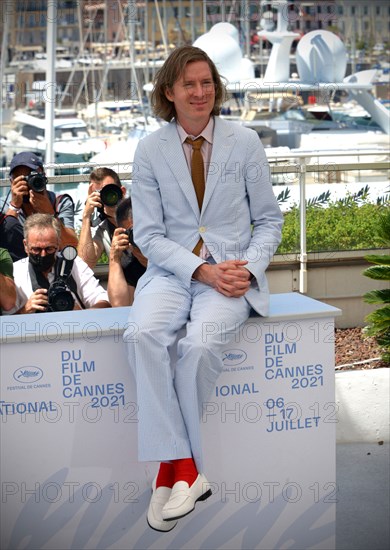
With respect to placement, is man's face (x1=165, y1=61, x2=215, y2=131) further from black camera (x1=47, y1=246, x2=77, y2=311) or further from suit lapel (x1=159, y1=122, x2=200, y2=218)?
black camera (x1=47, y1=246, x2=77, y2=311)

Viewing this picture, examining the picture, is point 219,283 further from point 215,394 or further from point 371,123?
point 371,123

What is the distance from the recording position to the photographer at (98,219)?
7.16 meters

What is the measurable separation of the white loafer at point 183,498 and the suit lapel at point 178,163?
110cm

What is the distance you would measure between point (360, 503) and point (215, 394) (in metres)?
1.45

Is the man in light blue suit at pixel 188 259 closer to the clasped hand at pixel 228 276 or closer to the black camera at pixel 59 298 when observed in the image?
the clasped hand at pixel 228 276

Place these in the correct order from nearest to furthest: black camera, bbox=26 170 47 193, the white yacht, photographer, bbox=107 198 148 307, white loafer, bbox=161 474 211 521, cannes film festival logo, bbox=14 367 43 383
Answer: white loafer, bbox=161 474 211 521
cannes film festival logo, bbox=14 367 43 383
photographer, bbox=107 198 148 307
black camera, bbox=26 170 47 193
the white yacht

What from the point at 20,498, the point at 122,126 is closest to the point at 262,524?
the point at 20,498

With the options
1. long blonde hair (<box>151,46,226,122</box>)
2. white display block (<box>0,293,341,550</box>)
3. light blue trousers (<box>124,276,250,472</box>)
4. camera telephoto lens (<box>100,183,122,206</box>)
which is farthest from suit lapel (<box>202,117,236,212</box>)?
camera telephoto lens (<box>100,183,122,206</box>)

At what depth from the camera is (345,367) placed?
7.97 meters

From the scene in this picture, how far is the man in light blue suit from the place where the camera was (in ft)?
13.5

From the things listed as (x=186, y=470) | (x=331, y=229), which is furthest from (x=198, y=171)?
(x=331, y=229)

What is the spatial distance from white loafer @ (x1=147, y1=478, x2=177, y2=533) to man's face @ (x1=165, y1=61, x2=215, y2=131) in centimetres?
152

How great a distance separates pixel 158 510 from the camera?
4188 mm

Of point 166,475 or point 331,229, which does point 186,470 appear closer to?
point 166,475
